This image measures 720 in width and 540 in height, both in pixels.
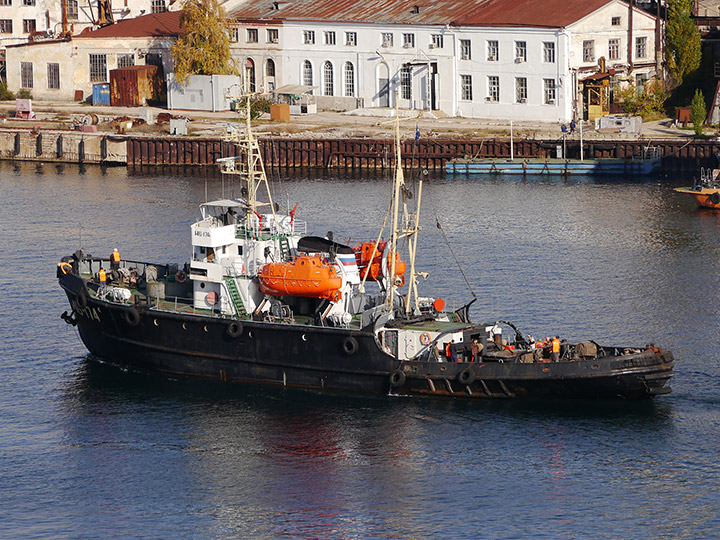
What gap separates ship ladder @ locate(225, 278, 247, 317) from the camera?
44.9m

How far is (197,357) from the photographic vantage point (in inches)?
1788

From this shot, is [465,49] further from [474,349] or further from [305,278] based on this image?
[474,349]

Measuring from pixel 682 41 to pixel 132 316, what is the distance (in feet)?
199

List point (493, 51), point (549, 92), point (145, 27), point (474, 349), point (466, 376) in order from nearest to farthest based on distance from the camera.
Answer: point (466, 376) → point (474, 349) → point (549, 92) → point (493, 51) → point (145, 27)

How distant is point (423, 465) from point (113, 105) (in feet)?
232

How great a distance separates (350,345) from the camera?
42.6m

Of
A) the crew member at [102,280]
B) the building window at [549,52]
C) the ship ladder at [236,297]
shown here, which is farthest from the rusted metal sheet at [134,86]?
the ship ladder at [236,297]

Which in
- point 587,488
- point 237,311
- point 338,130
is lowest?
point 587,488

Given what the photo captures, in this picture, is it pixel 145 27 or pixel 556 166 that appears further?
pixel 145 27

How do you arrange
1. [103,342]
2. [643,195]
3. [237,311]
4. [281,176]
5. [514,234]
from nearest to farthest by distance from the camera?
[237,311] < [103,342] < [514,234] < [643,195] < [281,176]

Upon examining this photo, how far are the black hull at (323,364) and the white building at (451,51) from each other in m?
46.4

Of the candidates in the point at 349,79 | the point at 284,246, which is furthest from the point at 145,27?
the point at 284,246

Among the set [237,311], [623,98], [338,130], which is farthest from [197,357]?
[623,98]

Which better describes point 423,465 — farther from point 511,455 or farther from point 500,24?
point 500,24
